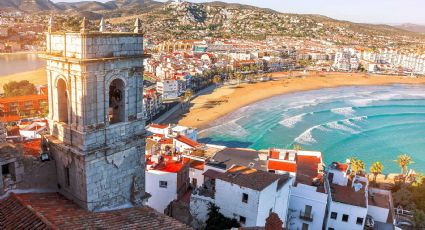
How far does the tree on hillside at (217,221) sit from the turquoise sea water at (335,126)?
36725 millimetres

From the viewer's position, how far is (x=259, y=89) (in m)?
113

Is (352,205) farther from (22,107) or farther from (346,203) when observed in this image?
(22,107)

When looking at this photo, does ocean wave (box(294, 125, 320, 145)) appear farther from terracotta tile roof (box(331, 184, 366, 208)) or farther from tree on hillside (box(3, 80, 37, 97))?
tree on hillside (box(3, 80, 37, 97))

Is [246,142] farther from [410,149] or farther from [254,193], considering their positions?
[254,193]

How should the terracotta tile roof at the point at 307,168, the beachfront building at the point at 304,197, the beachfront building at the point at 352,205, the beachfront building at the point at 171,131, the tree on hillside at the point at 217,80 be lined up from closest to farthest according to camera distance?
1. the beachfront building at the point at 304,197
2. the beachfront building at the point at 352,205
3. the terracotta tile roof at the point at 307,168
4. the beachfront building at the point at 171,131
5. the tree on hillside at the point at 217,80

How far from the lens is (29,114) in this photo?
67.6 metres

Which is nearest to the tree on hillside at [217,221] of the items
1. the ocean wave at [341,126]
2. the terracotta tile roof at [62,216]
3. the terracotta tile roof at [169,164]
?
the terracotta tile roof at [169,164]

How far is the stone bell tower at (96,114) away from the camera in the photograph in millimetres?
14172

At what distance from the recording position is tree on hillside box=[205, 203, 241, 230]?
77.9 ft

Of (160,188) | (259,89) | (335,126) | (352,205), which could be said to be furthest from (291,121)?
(160,188)

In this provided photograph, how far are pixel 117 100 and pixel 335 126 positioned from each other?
66.9m

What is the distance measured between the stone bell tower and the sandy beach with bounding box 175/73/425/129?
5408 cm

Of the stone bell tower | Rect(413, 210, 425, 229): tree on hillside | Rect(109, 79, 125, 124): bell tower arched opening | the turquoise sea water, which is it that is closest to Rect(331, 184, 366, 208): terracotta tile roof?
Rect(413, 210, 425, 229): tree on hillside

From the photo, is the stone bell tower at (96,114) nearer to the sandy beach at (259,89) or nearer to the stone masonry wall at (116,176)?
the stone masonry wall at (116,176)
